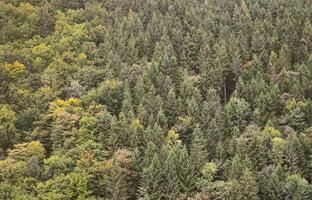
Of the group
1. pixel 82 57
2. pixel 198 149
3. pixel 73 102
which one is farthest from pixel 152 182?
pixel 82 57

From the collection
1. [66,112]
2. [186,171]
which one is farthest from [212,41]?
[186,171]

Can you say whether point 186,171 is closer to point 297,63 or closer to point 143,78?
point 143,78

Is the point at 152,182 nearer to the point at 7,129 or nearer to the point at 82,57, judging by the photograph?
the point at 7,129

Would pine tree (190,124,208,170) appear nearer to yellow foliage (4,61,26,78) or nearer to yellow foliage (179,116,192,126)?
yellow foliage (179,116,192,126)

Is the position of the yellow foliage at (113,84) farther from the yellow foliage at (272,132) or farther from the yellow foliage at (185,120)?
the yellow foliage at (272,132)

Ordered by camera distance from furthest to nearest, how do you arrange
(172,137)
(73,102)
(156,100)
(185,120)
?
1. (73,102)
2. (156,100)
3. (185,120)
4. (172,137)
